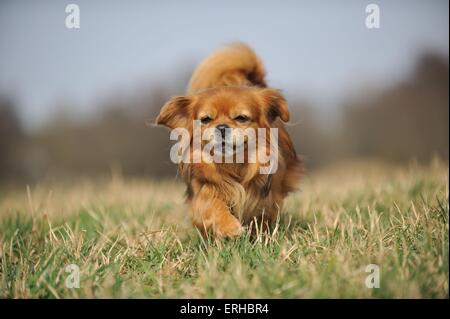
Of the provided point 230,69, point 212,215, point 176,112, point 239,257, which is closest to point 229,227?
point 212,215

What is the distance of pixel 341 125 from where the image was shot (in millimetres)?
14766

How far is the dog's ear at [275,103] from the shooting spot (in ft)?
14.5

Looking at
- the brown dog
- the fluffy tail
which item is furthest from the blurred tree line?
the brown dog

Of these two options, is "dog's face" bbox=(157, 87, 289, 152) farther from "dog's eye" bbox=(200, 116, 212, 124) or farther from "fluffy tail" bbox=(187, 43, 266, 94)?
"fluffy tail" bbox=(187, 43, 266, 94)

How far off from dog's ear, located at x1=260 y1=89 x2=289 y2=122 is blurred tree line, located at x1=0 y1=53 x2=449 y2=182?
7823 millimetres

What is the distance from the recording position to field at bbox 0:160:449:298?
9.66 ft

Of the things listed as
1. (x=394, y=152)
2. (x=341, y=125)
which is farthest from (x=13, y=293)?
(x=341, y=125)

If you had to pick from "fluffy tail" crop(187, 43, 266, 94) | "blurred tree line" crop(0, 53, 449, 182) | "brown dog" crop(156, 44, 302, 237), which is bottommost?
"blurred tree line" crop(0, 53, 449, 182)

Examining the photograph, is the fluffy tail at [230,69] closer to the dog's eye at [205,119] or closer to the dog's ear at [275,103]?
the dog's ear at [275,103]

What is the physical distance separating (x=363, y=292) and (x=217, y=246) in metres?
1.17

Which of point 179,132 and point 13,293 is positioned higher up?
point 179,132

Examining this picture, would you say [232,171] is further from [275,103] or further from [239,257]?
[239,257]

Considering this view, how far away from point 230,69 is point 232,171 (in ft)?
4.06
